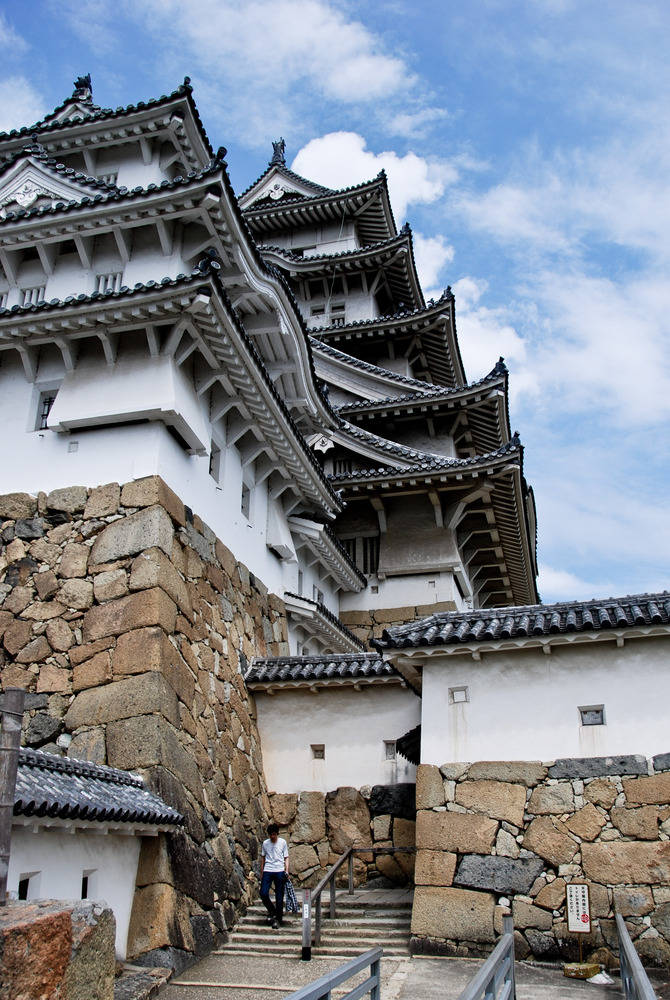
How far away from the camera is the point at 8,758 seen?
5.89 metres

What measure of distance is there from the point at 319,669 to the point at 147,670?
4058 millimetres

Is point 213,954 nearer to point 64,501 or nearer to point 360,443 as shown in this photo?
point 64,501

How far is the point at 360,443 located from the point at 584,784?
12.6 metres

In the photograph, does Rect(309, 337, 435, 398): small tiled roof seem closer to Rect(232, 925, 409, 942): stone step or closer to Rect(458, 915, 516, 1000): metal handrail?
Rect(232, 925, 409, 942): stone step

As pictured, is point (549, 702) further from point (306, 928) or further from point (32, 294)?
point (32, 294)

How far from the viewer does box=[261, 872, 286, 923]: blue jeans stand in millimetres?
10586

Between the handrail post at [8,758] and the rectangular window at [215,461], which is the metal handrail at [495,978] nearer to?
the handrail post at [8,758]

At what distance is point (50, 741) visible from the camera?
402 inches

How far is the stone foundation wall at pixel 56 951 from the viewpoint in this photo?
15.4 feet

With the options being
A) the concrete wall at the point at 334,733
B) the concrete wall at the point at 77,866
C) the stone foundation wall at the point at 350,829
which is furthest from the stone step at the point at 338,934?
the concrete wall at the point at 334,733

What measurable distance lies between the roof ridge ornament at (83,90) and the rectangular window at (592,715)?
50.7ft

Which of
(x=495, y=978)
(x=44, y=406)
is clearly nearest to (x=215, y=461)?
(x=44, y=406)

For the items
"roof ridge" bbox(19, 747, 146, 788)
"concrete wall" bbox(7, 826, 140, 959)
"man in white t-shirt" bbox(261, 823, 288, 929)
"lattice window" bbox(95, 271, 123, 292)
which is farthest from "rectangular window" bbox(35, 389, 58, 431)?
"man in white t-shirt" bbox(261, 823, 288, 929)

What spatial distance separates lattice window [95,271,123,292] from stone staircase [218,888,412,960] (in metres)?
9.40
